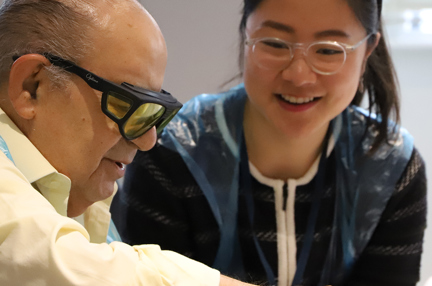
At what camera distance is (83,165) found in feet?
2.61

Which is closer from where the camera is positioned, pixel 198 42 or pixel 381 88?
pixel 381 88

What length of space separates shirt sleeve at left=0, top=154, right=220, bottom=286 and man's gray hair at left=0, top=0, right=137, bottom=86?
0.19 m

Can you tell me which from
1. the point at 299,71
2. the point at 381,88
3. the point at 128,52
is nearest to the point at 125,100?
the point at 128,52

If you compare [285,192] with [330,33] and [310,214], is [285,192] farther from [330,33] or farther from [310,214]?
[330,33]

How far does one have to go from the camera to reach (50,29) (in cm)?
77

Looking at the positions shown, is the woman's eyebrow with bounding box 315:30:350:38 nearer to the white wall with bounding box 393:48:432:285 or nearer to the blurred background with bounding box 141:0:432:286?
the blurred background with bounding box 141:0:432:286

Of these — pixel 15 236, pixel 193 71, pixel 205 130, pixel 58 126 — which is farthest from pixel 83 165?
pixel 193 71

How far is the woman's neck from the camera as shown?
140 centimetres

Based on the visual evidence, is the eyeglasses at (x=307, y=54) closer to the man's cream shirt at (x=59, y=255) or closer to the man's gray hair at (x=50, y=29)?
the man's gray hair at (x=50, y=29)

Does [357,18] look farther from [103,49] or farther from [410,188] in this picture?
[103,49]

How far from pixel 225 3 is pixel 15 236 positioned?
1127 millimetres

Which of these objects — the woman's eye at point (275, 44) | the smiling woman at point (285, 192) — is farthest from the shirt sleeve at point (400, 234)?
the woman's eye at point (275, 44)

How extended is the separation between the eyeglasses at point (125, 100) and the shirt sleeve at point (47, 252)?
172 mm

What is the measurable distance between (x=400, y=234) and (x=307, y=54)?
0.56 metres
